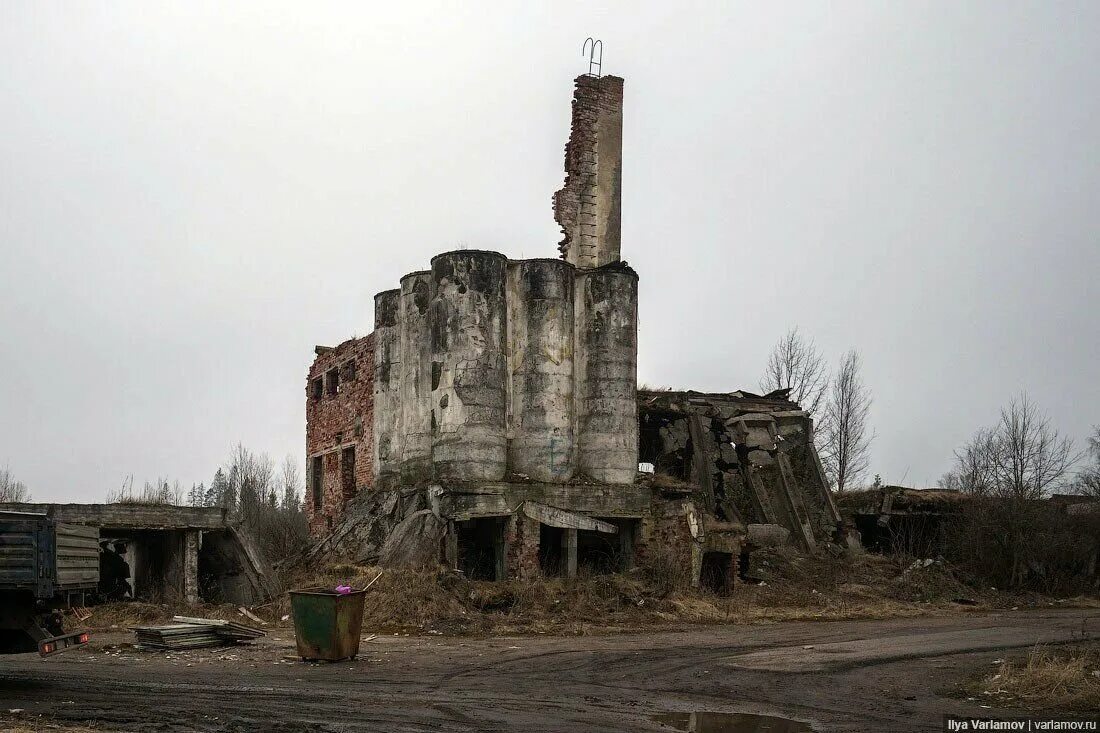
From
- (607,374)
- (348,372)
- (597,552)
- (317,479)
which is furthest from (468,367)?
(317,479)

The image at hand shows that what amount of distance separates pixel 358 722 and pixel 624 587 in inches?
505

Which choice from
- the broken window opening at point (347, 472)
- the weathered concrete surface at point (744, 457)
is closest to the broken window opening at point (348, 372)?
the broken window opening at point (347, 472)

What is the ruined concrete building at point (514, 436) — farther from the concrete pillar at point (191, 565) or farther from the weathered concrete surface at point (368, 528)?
the concrete pillar at point (191, 565)

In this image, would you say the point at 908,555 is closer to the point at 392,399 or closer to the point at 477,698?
the point at 392,399

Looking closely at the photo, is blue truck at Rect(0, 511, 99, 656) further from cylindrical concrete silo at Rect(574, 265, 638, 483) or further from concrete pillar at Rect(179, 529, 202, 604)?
cylindrical concrete silo at Rect(574, 265, 638, 483)

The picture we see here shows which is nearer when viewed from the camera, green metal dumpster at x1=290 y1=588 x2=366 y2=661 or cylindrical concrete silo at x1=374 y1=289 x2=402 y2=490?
green metal dumpster at x1=290 y1=588 x2=366 y2=661

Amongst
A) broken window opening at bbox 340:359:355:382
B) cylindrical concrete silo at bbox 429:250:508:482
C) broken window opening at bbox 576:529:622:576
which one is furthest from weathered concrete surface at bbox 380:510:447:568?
broken window opening at bbox 340:359:355:382

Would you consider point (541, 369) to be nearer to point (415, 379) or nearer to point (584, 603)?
point (415, 379)

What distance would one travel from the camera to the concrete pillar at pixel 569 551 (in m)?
22.4

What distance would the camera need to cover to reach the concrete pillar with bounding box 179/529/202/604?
20500 millimetres

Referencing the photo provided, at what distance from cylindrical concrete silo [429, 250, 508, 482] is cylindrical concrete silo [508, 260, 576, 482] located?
20.1 inches

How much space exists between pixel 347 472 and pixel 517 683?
18.1m

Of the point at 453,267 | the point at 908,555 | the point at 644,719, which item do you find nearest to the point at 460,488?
the point at 453,267

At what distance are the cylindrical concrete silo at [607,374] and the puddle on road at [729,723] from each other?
14136 millimetres
